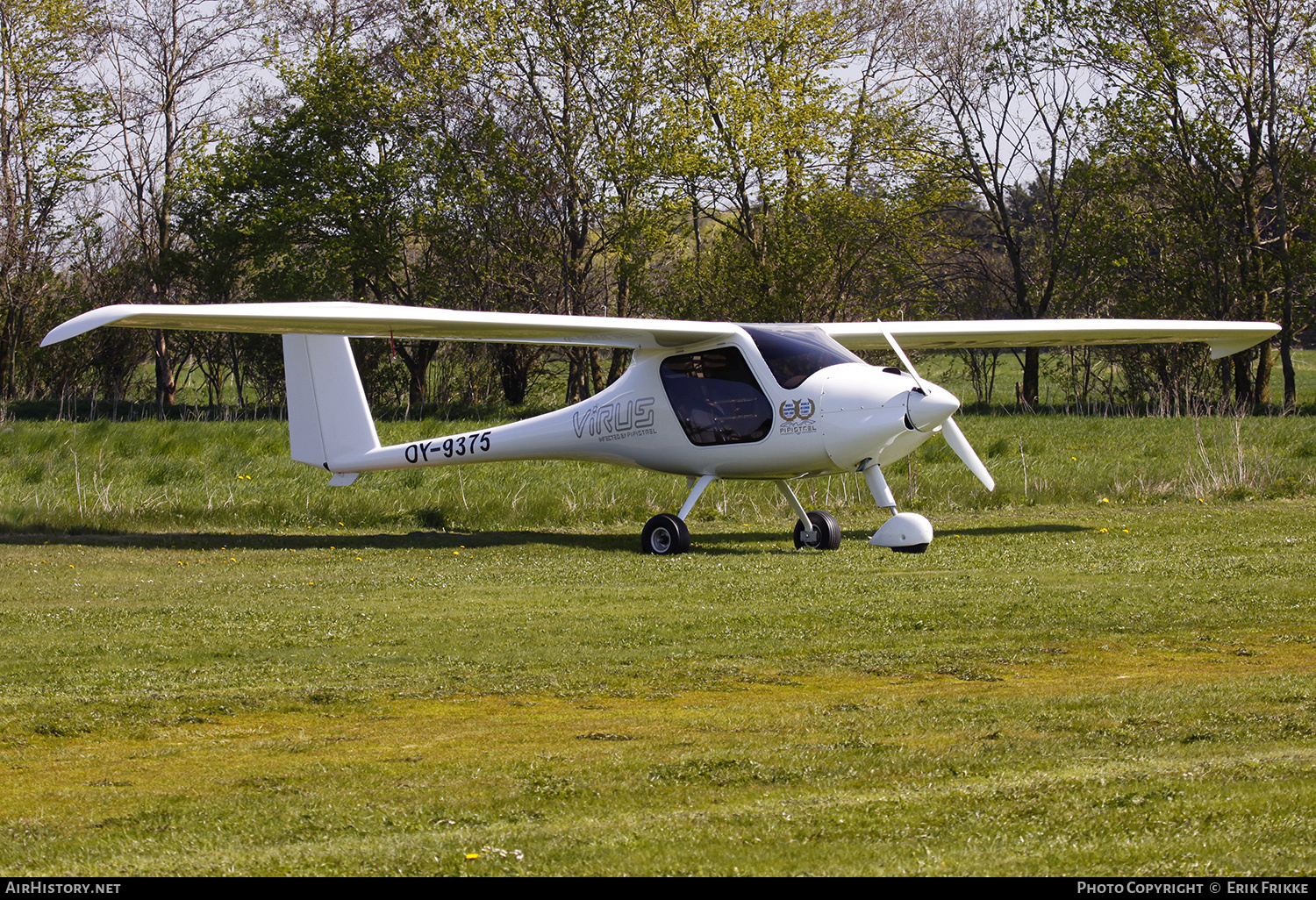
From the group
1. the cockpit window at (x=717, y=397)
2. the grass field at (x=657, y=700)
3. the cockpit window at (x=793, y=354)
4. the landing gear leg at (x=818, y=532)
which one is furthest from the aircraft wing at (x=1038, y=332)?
the landing gear leg at (x=818, y=532)

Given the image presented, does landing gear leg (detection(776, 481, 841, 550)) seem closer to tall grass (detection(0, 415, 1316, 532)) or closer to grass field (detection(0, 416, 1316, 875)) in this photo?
grass field (detection(0, 416, 1316, 875))

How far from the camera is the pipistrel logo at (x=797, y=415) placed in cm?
1415

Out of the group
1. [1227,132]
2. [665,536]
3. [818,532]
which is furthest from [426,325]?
[1227,132]

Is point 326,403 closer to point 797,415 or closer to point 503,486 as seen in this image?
point 503,486

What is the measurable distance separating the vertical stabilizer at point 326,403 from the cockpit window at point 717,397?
4.84m

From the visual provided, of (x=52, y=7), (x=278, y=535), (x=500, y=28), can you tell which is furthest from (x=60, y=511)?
(x=52, y=7)

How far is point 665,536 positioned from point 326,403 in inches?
238

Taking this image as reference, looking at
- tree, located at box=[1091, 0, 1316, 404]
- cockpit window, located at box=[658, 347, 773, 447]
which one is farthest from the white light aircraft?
tree, located at box=[1091, 0, 1316, 404]

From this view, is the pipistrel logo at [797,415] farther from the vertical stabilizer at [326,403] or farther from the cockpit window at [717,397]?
the vertical stabilizer at [326,403]

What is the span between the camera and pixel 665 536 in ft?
47.1

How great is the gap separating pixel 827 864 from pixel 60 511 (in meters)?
15.1

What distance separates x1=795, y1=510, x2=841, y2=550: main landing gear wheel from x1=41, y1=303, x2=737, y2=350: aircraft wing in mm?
2337

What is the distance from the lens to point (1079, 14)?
1542 inches

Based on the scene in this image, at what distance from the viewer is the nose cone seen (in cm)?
1345
